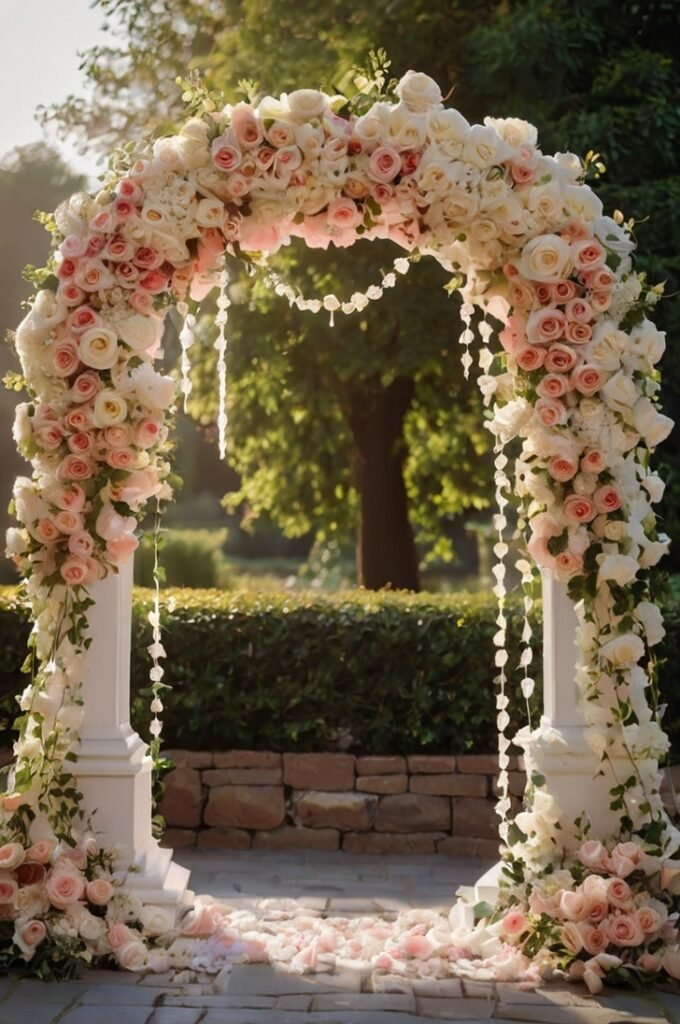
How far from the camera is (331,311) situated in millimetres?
4551

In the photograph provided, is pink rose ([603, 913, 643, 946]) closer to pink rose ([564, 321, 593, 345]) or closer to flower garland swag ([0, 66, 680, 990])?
flower garland swag ([0, 66, 680, 990])

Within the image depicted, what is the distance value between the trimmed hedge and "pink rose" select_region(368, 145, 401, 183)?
2754 millimetres

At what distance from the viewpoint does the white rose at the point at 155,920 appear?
4.51m

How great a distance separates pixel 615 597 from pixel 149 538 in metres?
1.82

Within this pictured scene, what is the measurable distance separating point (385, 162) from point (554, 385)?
0.99 m

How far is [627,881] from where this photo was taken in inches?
174

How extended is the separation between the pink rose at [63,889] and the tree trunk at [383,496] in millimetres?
7649

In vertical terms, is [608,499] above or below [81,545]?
above

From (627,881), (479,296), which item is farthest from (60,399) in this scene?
(627,881)

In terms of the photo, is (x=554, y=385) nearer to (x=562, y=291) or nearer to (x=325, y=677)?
(x=562, y=291)

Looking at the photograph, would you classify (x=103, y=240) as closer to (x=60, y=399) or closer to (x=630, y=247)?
(x=60, y=399)

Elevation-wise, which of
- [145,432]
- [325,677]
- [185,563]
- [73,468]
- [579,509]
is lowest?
[325,677]

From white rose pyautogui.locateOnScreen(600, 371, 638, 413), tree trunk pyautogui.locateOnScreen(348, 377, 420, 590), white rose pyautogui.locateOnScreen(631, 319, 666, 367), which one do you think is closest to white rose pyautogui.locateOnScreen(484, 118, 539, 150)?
white rose pyautogui.locateOnScreen(631, 319, 666, 367)

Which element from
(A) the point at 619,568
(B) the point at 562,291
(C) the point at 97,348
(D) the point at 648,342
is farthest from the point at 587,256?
(C) the point at 97,348
